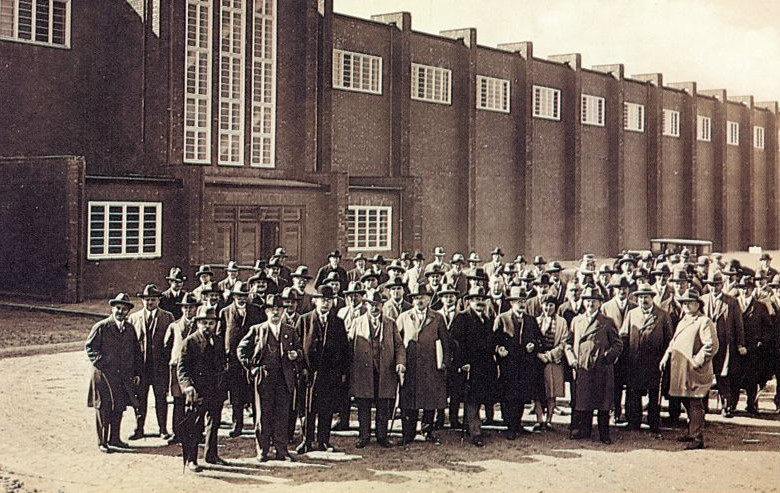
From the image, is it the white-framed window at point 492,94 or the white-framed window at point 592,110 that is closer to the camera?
the white-framed window at point 492,94

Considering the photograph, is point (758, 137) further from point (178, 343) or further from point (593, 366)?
point (178, 343)

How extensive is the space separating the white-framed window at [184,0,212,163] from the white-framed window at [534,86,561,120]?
63.1ft

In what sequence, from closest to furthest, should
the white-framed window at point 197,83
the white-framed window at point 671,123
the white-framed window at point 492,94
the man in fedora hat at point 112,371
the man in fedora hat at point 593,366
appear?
the man in fedora hat at point 112,371
the man in fedora hat at point 593,366
the white-framed window at point 197,83
the white-framed window at point 492,94
the white-framed window at point 671,123

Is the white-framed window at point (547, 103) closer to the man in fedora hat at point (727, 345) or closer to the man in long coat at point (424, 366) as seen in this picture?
the man in fedora hat at point (727, 345)

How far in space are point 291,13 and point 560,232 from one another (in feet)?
63.7

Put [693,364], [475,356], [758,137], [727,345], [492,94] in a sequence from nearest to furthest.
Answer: [693,364], [475,356], [727,345], [492,94], [758,137]

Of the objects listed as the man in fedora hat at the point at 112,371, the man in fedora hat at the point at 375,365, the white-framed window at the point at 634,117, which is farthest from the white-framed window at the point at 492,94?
the man in fedora hat at the point at 112,371

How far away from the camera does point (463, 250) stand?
40281mm

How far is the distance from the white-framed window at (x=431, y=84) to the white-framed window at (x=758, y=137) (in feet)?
99.8

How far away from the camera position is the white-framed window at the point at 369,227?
34.1 meters

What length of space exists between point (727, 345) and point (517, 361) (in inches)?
141

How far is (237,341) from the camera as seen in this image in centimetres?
1124

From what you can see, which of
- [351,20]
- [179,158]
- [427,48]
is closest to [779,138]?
[427,48]

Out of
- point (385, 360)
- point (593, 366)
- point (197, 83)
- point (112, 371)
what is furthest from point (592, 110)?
point (112, 371)
